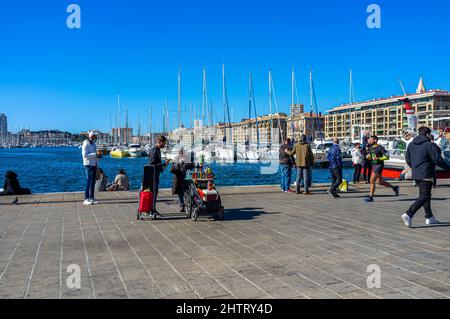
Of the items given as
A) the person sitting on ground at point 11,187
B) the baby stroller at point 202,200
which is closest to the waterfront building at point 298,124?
the baby stroller at point 202,200

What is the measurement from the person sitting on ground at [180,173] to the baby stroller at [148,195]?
583 mm

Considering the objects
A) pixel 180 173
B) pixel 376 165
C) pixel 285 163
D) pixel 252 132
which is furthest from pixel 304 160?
pixel 252 132

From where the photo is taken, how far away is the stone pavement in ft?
15.1

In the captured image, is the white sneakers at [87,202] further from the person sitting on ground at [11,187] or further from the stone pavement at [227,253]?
the person sitting on ground at [11,187]

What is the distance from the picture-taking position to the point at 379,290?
4512 millimetres

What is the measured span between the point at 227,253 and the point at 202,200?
290 cm

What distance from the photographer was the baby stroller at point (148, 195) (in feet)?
29.8

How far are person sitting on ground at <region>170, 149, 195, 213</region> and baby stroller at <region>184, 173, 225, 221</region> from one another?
1.02 feet

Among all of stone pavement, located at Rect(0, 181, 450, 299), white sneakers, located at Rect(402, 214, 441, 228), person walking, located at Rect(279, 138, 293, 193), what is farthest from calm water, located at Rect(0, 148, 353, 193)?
white sneakers, located at Rect(402, 214, 441, 228)

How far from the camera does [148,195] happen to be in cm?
910

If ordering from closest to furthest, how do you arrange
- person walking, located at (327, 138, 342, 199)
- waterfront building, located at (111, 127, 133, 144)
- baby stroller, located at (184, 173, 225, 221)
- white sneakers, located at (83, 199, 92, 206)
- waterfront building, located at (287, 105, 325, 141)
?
baby stroller, located at (184, 173, 225, 221)
white sneakers, located at (83, 199, 92, 206)
person walking, located at (327, 138, 342, 199)
waterfront building, located at (287, 105, 325, 141)
waterfront building, located at (111, 127, 133, 144)

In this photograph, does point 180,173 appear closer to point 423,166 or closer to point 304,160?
point 423,166

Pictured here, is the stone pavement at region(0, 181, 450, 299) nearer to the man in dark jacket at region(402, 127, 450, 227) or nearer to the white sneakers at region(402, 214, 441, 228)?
the white sneakers at region(402, 214, 441, 228)

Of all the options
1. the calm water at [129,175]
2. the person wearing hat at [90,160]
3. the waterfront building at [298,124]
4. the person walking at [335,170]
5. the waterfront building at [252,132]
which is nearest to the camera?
the person wearing hat at [90,160]
